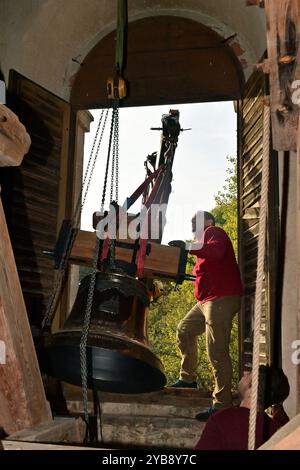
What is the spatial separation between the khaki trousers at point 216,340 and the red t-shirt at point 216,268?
0.08 metres

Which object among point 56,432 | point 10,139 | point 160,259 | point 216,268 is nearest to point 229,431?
point 56,432

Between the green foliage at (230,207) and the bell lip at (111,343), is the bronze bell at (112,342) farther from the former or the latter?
the green foliage at (230,207)

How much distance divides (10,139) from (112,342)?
977 millimetres

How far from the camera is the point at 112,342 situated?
205 centimetres

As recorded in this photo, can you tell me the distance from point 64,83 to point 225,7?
2.11 m

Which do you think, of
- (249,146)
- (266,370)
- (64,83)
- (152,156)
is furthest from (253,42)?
(266,370)

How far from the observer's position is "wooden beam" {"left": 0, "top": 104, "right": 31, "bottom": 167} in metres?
1.77

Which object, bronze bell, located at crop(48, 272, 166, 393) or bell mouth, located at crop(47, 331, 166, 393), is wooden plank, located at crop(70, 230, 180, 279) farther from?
bell mouth, located at crop(47, 331, 166, 393)

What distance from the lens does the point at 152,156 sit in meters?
5.64

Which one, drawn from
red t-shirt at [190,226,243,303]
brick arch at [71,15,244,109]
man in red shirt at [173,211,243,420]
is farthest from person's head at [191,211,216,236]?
brick arch at [71,15,244,109]

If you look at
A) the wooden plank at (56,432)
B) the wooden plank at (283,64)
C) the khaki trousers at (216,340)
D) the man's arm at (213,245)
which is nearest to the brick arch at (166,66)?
the man's arm at (213,245)

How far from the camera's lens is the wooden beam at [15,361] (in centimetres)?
188

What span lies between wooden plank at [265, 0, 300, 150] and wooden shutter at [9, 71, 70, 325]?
3.32 meters

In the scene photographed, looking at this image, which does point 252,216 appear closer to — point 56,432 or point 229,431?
point 229,431
